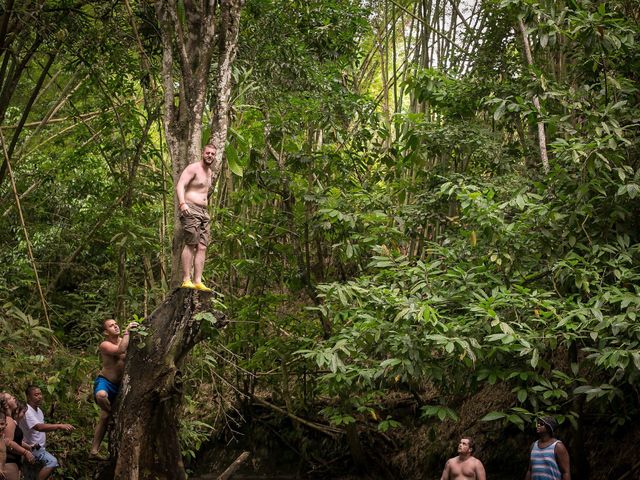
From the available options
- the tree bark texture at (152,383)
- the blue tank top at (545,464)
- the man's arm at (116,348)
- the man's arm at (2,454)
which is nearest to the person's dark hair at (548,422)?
the blue tank top at (545,464)

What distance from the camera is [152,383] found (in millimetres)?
6574

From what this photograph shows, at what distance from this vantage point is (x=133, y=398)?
260 inches

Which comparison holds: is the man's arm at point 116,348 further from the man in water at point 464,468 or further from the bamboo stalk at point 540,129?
the bamboo stalk at point 540,129

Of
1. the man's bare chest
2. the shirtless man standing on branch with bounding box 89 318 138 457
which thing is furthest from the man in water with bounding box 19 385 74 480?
the man's bare chest

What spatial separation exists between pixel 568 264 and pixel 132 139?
219 inches

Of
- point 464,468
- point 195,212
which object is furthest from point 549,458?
point 195,212

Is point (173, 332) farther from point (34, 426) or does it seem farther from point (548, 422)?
point (548, 422)

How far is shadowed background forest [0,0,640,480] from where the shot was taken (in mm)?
7219

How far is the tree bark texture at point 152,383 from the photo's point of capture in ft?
21.3

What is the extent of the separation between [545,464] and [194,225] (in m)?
3.35

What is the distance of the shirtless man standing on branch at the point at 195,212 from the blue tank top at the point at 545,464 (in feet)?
9.78

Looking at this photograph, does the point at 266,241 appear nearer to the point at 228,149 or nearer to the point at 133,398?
the point at 228,149

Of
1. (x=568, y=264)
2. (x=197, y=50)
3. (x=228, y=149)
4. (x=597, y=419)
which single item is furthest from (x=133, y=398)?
(x=597, y=419)

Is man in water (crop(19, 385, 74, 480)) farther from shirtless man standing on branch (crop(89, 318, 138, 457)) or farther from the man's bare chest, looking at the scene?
the man's bare chest
